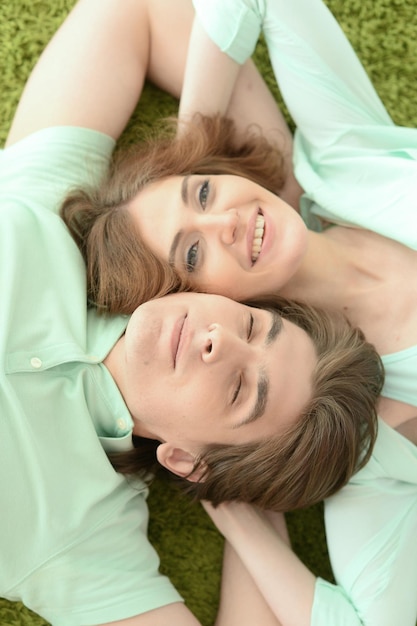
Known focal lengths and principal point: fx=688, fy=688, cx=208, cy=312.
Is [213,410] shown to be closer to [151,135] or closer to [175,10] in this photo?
[151,135]

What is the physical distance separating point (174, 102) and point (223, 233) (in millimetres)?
650

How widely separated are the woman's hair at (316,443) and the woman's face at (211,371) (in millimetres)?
31

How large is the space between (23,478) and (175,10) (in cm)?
115

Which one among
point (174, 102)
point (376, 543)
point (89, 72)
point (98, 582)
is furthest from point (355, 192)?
point (98, 582)

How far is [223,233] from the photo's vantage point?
139 cm

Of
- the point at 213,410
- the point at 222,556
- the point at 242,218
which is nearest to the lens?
the point at 213,410

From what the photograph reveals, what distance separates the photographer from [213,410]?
1.29 meters

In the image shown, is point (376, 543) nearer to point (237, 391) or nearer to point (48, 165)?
point (237, 391)

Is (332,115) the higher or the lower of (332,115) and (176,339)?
the higher

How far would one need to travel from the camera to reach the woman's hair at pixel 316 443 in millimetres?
1365

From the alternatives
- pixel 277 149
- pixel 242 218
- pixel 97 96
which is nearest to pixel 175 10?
pixel 97 96

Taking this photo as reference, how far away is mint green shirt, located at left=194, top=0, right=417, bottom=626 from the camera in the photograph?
59.6 inches

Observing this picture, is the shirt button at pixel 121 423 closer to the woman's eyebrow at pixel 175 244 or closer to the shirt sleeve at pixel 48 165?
the woman's eyebrow at pixel 175 244

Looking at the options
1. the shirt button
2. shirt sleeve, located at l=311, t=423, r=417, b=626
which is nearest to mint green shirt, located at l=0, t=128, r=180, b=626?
the shirt button
